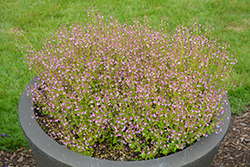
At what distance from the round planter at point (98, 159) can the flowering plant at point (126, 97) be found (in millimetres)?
100

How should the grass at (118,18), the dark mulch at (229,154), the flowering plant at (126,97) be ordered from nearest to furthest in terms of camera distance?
the flowering plant at (126,97)
the dark mulch at (229,154)
the grass at (118,18)

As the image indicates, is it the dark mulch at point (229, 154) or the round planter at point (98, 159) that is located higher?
the round planter at point (98, 159)

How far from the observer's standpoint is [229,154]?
11.5 feet

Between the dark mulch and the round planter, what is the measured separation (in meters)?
1.19

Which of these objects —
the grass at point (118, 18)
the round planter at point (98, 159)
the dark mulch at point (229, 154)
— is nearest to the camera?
the round planter at point (98, 159)

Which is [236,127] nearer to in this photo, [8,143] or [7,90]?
[8,143]

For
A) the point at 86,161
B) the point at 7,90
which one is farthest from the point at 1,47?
the point at 86,161

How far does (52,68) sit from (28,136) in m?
0.84

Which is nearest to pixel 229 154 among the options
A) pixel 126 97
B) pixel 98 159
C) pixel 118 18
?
pixel 126 97

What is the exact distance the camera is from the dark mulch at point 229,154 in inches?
134

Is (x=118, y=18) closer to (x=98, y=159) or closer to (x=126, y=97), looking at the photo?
(x=126, y=97)

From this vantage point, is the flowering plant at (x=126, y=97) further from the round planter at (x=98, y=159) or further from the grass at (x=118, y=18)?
the grass at (x=118, y=18)

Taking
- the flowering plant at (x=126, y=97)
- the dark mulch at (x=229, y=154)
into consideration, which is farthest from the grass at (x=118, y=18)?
the flowering plant at (x=126, y=97)

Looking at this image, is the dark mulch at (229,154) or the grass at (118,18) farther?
the grass at (118,18)
